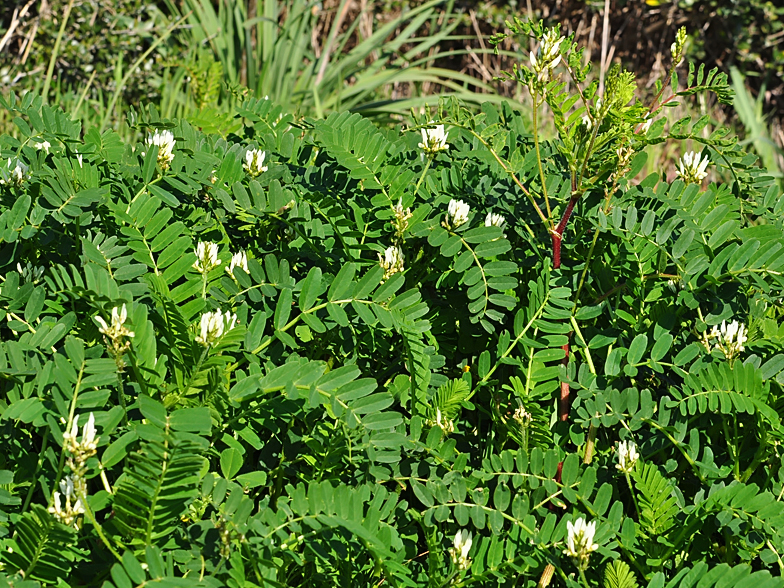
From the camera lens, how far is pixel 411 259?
1.71 m

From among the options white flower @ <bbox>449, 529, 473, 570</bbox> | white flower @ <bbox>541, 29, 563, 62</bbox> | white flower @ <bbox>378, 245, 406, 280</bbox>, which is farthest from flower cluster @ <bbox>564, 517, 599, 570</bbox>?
white flower @ <bbox>541, 29, 563, 62</bbox>

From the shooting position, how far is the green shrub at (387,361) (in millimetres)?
1238

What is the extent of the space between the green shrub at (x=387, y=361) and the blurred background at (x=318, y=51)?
84.6 inches

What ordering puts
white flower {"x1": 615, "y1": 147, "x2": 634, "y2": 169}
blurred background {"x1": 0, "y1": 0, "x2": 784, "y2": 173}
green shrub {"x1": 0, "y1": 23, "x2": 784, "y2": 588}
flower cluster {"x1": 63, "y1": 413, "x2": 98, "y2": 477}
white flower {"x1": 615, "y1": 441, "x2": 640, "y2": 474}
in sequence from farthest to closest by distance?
blurred background {"x1": 0, "y1": 0, "x2": 784, "y2": 173} → white flower {"x1": 615, "y1": 147, "x2": 634, "y2": 169} → white flower {"x1": 615, "y1": 441, "x2": 640, "y2": 474} → green shrub {"x1": 0, "y1": 23, "x2": 784, "y2": 588} → flower cluster {"x1": 63, "y1": 413, "x2": 98, "y2": 477}

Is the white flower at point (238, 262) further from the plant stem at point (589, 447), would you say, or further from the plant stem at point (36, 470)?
the plant stem at point (589, 447)

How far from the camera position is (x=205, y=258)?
1494 mm

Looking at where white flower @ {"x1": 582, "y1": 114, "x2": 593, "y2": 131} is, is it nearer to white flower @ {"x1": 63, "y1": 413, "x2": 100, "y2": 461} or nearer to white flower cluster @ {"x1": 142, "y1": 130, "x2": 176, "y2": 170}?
white flower cluster @ {"x1": 142, "y1": 130, "x2": 176, "y2": 170}

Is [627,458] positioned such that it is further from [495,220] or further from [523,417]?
[495,220]

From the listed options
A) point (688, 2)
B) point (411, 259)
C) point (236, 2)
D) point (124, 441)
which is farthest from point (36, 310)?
point (688, 2)

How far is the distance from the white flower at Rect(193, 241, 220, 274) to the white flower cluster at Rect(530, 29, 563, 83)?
2.14 feet

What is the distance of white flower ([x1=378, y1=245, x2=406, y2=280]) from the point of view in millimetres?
1570

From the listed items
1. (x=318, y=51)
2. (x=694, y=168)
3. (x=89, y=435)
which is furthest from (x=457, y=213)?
(x=318, y=51)

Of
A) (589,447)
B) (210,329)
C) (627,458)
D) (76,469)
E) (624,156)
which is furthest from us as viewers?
(624,156)

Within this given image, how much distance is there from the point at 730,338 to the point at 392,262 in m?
0.62
